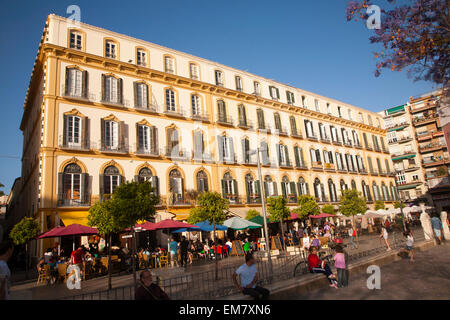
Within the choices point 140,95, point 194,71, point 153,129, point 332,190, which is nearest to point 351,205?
point 332,190

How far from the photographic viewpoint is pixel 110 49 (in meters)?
24.1

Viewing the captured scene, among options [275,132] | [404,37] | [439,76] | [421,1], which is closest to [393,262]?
[439,76]

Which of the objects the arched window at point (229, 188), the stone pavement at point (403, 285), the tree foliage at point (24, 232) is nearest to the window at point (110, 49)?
the arched window at point (229, 188)

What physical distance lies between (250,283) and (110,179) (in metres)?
16.5

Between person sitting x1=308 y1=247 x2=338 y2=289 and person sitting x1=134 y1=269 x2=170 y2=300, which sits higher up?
person sitting x1=134 y1=269 x2=170 y2=300

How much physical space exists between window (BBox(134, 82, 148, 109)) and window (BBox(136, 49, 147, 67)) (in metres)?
2.07

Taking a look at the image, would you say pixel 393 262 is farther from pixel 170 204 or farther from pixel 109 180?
pixel 109 180

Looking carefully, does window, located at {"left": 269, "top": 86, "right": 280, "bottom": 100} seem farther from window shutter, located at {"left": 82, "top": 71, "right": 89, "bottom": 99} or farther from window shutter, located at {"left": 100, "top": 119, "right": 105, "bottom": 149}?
window shutter, located at {"left": 82, "top": 71, "right": 89, "bottom": 99}

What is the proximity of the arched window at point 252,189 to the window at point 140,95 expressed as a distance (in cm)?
1147

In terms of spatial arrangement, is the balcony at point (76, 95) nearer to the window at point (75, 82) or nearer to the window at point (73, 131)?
the window at point (75, 82)

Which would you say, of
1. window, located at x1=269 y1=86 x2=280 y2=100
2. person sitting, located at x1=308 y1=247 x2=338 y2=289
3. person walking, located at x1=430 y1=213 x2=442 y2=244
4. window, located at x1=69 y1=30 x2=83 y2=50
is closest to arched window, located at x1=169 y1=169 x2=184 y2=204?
window, located at x1=69 y1=30 x2=83 y2=50

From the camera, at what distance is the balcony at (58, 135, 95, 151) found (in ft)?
65.1

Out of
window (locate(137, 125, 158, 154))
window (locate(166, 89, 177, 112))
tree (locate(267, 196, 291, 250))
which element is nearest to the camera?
tree (locate(267, 196, 291, 250))
